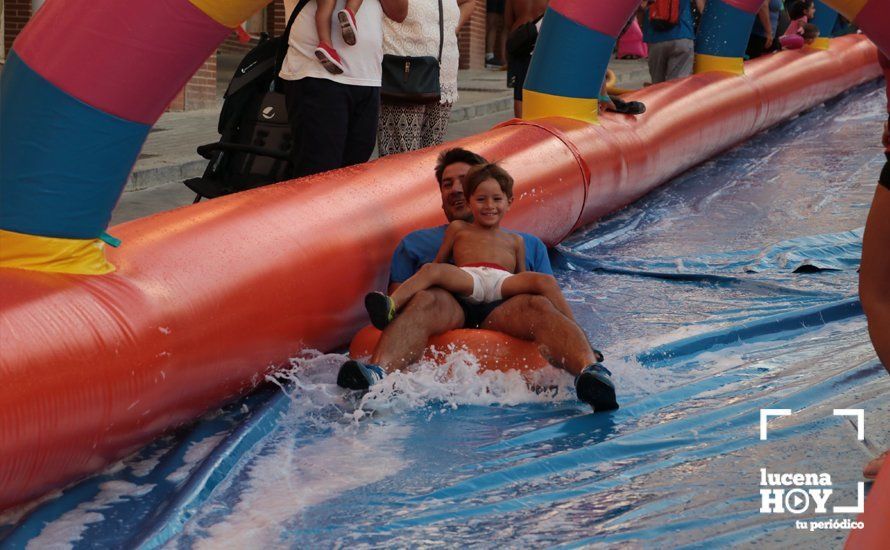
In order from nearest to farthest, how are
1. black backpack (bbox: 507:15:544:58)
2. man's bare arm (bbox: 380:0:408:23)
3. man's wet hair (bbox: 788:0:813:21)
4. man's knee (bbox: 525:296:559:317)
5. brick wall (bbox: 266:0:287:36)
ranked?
man's knee (bbox: 525:296:559:317) < man's bare arm (bbox: 380:0:408:23) < black backpack (bbox: 507:15:544:58) < man's wet hair (bbox: 788:0:813:21) < brick wall (bbox: 266:0:287:36)

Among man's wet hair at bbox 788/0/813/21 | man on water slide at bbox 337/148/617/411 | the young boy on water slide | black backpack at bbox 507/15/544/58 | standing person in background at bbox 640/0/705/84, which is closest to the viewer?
man on water slide at bbox 337/148/617/411

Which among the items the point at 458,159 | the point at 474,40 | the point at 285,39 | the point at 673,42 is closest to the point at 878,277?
the point at 458,159

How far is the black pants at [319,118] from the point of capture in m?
5.37

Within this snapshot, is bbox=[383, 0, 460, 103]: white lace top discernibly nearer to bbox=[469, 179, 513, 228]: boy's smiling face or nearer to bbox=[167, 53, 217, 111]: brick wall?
bbox=[469, 179, 513, 228]: boy's smiling face

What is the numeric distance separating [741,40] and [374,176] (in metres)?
5.38

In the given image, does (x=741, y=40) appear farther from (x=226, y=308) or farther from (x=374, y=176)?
(x=226, y=308)

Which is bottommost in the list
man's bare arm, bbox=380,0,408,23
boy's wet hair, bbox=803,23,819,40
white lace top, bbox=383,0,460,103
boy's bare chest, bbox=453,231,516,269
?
boy's bare chest, bbox=453,231,516,269

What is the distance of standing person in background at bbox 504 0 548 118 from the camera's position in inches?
300

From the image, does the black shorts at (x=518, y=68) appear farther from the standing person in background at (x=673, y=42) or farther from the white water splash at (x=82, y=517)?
the white water splash at (x=82, y=517)

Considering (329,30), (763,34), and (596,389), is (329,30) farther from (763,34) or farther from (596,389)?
(763,34)

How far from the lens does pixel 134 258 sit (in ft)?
12.4

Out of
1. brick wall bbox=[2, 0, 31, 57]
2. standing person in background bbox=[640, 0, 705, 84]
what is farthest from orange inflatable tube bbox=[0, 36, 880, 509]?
brick wall bbox=[2, 0, 31, 57]

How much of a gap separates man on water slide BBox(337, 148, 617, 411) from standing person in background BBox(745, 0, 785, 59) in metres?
7.52

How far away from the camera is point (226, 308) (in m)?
3.90
